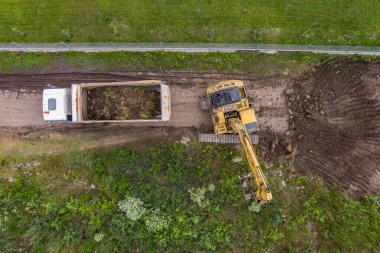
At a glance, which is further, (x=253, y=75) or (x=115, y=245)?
(x=253, y=75)

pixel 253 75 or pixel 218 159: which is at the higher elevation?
pixel 253 75

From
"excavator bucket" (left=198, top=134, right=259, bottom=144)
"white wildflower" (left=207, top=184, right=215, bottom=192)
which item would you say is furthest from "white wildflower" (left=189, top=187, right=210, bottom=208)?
"excavator bucket" (left=198, top=134, right=259, bottom=144)

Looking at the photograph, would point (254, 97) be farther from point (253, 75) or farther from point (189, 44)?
point (189, 44)

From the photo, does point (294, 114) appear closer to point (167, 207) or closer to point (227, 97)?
point (227, 97)

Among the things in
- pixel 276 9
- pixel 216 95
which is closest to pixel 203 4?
pixel 276 9

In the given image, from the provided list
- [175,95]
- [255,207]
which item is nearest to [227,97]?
[175,95]

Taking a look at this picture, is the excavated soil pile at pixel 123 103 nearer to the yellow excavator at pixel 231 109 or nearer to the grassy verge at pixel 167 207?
the grassy verge at pixel 167 207

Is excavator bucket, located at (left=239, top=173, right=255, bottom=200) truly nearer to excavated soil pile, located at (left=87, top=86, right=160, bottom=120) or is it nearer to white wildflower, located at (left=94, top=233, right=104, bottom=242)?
excavated soil pile, located at (left=87, top=86, right=160, bottom=120)
